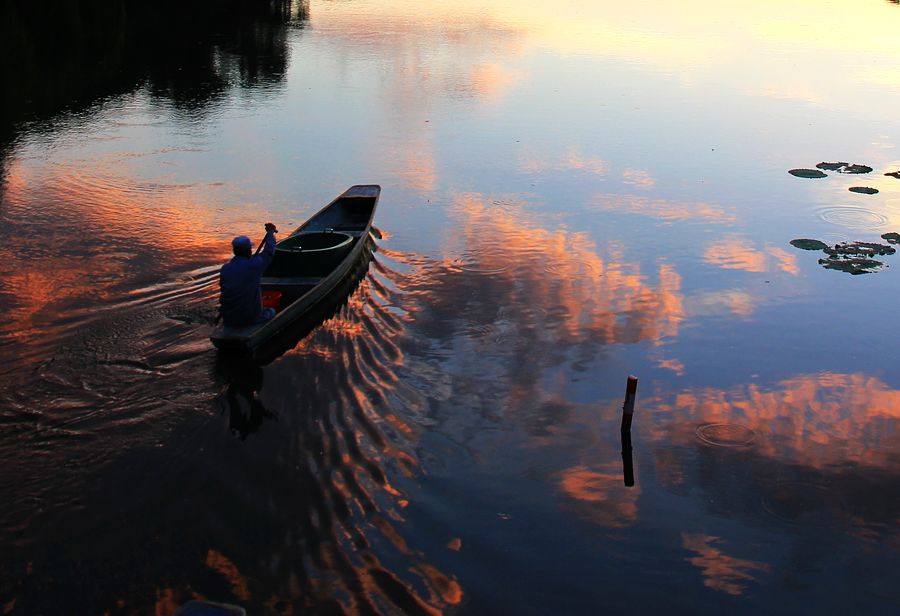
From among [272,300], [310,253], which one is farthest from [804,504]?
[310,253]

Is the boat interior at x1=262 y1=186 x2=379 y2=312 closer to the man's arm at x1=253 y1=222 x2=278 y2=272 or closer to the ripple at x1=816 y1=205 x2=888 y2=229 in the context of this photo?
the man's arm at x1=253 y1=222 x2=278 y2=272

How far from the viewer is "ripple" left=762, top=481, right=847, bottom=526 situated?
8.95 metres

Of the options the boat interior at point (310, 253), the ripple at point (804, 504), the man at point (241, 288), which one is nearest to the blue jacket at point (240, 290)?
the man at point (241, 288)

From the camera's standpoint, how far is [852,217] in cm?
1786

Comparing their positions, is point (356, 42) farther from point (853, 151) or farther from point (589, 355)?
point (589, 355)

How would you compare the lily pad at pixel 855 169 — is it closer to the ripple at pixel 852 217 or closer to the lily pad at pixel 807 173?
the lily pad at pixel 807 173

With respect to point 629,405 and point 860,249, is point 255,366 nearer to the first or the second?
point 629,405

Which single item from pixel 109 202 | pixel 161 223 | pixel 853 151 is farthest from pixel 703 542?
pixel 853 151

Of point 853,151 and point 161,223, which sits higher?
point 853,151

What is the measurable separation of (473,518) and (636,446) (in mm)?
2463

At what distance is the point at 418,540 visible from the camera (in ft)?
26.7

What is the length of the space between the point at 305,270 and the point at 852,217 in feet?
36.8

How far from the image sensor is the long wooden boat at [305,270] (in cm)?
1116

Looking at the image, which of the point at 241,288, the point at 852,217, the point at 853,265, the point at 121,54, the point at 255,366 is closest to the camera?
the point at 241,288
